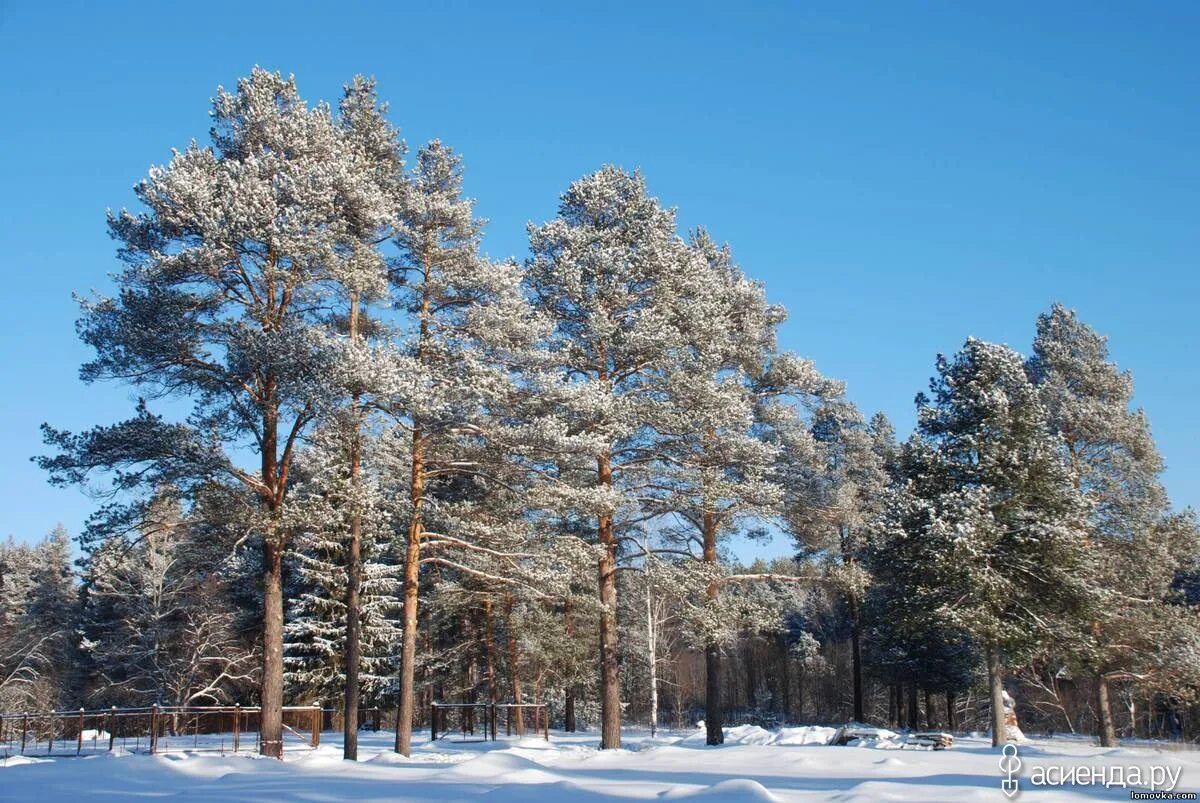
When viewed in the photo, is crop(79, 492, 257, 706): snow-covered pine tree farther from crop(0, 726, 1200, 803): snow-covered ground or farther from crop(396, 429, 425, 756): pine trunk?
crop(0, 726, 1200, 803): snow-covered ground

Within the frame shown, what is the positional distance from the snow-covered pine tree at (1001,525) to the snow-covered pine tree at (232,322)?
1374 centimetres

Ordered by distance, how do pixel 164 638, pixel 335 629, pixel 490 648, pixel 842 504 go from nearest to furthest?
pixel 842 504, pixel 490 648, pixel 335 629, pixel 164 638

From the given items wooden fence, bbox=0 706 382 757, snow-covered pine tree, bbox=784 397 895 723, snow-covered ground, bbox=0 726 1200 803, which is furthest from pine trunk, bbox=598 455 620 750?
wooden fence, bbox=0 706 382 757

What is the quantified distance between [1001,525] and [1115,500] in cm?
604

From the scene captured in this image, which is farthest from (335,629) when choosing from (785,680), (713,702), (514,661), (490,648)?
(785,680)

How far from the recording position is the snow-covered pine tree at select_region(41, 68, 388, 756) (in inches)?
634

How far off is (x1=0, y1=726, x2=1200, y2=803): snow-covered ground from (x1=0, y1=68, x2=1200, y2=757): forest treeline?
5.18 meters

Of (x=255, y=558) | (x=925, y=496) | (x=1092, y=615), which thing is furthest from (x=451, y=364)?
(x=255, y=558)

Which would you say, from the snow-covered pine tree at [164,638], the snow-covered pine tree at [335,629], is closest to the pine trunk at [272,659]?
the snow-covered pine tree at [335,629]

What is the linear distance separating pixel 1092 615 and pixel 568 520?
41.9ft

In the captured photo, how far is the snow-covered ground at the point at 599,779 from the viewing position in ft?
27.0

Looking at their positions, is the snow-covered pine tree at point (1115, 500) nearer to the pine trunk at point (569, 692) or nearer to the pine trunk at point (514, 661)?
the pine trunk at point (569, 692)

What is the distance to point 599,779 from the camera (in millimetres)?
10273

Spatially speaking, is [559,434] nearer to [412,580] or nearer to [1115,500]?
[412,580]
